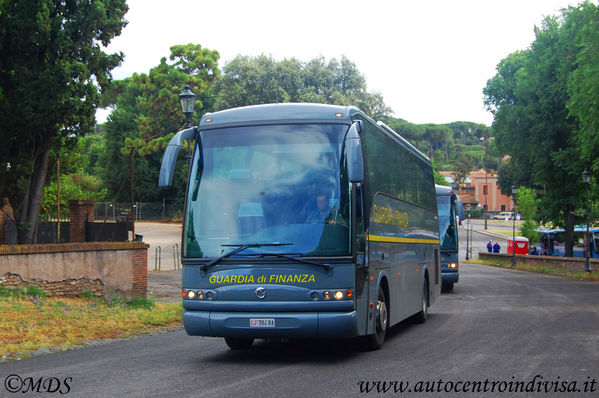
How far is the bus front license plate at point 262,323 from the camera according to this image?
9.26 m

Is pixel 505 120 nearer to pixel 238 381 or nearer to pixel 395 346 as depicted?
pixel 395 346

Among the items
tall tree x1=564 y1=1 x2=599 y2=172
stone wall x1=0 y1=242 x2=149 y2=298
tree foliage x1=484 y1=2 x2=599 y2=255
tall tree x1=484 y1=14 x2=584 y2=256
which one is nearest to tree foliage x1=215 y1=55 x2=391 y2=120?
tree foliage x1=484 y1=2 x2=599 y2=255

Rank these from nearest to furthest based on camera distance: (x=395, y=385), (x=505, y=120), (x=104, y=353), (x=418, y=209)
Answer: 1. (x=395, y=385)
2. (x=104, y=353)
3. (x=418, y=209)
4. (x=505, y=120)

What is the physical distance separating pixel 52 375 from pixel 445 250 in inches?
711

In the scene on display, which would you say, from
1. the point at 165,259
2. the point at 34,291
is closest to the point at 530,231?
the point at 165,259

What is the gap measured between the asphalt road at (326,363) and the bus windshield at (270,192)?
1521 mm

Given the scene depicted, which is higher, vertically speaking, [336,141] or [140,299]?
[336,141]

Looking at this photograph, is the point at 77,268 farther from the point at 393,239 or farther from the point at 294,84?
the point at 294,84

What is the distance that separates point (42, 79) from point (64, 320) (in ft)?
25.4

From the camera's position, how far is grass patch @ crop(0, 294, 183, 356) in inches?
459

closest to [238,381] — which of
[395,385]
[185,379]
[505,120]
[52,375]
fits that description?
[185,379]

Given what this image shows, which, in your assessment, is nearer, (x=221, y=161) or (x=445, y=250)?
(x=221, y=161)

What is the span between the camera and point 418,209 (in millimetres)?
14914

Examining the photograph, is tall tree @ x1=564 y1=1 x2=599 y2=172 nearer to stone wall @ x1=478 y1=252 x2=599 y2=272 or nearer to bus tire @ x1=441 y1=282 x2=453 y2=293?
bus tire @ x1=441 y1=282 x2=453 y2=293
